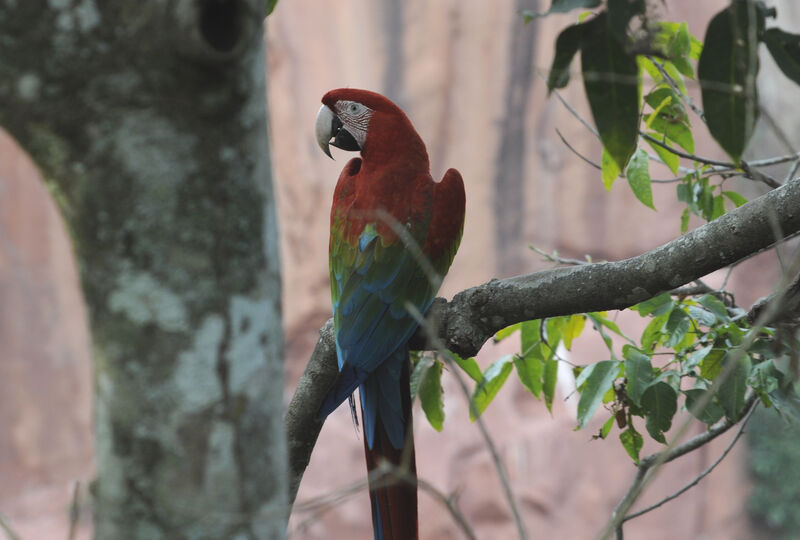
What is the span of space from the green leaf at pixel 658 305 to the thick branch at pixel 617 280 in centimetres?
14

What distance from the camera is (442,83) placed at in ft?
15.7

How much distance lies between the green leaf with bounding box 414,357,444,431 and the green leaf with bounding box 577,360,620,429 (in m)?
0.22

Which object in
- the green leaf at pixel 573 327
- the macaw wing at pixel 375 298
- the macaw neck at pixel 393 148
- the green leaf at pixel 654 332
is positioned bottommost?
the green leaf at pixel 654 332

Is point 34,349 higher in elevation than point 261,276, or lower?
higher

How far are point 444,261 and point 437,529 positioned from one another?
11.5 ft

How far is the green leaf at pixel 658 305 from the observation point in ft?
3.34

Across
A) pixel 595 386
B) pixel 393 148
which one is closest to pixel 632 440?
pixel 595 386

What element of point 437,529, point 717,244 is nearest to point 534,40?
point 437,529

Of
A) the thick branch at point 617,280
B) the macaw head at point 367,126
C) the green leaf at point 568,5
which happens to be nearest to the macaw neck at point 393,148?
the macaw head at point 367,126

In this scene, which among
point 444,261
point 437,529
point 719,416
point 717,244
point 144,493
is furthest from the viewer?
point 437,529

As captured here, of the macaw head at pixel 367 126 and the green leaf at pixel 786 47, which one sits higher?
the macaw head at pixel 367 126

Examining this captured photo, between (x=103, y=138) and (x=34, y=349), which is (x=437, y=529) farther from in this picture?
(x=103, y=138)

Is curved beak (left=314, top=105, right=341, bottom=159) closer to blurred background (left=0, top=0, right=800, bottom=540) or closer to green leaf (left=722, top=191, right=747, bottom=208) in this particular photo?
green leaf (left=722, top=191, right=747, bottom=208)

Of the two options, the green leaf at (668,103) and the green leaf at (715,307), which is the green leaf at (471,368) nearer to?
the green leaf at (715,307)
